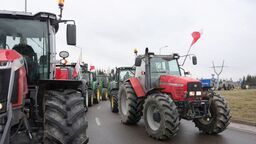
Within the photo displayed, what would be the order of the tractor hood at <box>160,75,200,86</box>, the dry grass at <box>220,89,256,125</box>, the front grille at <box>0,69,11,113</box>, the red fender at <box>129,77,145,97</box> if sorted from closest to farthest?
the front grille at <box>0,69,11,113</box>, the tractor hood at <box>160,75,200,86</box>, the red fender at <box>129,77,145,97</box>, the dry grass at <box>220,89,256,125</box>

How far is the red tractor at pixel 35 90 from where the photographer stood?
4418 mm

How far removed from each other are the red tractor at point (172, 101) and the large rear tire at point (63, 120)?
397 centimetres

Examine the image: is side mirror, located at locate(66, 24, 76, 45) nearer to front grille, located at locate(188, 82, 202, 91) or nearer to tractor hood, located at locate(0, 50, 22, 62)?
tractor hood, located at locate(0, 50, 22, 62)

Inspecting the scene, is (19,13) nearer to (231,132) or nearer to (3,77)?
(3,77)

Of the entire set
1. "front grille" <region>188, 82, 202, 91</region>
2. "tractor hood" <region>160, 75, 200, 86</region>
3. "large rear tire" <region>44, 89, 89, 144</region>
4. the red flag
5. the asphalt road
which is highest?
the red flag

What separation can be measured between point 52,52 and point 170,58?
5.79 meters

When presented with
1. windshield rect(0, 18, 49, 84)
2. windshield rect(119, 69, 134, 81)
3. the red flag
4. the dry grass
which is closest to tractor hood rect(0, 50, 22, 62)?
windshield rect(0, 18, 49, 84)

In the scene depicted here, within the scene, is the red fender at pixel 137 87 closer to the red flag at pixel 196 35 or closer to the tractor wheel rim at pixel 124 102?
the tractor wheel rim at pixel 124 102

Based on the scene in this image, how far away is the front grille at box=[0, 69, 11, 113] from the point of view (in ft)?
13.7

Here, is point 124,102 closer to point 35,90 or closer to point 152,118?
point 152,118

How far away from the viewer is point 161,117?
8.91 meters

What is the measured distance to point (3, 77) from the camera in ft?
14.1

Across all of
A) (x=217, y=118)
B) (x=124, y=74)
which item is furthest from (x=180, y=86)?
(x=124, y=74)

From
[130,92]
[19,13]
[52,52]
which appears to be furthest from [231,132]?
[19,13]
